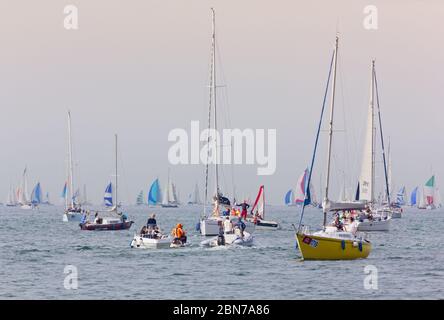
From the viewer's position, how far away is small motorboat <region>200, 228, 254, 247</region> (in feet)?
191

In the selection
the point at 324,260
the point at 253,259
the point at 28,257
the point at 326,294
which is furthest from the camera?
the point at 28,257

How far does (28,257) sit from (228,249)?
11.5 m

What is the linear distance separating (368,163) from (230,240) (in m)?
36.7

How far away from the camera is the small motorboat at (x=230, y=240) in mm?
58219

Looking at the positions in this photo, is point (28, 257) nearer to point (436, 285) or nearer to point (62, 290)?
point (62, 290)

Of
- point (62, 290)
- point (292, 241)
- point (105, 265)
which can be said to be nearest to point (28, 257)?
point (105, 265)

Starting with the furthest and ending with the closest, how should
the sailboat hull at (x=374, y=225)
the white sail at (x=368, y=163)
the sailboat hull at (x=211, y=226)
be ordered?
the white sail at (x=368, y=163) < the sailboat hull at (x=374, y=225) < the sailboat hull at (x=211, y=226)

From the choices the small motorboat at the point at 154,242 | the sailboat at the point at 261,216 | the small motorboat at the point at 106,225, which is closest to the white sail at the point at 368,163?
the sailboat at the point at 261,216

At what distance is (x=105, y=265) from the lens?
5012 centimetres

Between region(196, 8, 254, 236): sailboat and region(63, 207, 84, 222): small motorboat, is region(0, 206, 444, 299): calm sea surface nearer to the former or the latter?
region(196, 8, 254, 236): sailboat

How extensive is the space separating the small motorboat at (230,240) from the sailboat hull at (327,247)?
938 centimetres

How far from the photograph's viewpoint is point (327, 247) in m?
48.8

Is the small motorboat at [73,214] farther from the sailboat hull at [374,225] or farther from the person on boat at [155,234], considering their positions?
the person on boat at [155,234]
